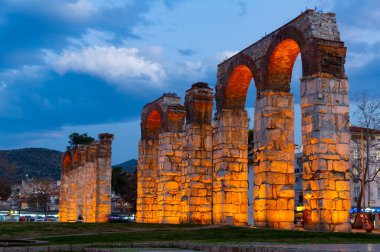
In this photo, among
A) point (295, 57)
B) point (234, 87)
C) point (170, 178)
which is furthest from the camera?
point (170, 178)

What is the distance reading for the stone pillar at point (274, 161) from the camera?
21.7m

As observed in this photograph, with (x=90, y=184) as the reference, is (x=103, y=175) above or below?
above

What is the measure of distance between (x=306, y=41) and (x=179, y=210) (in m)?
14.2

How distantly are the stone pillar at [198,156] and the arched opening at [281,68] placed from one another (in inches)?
259

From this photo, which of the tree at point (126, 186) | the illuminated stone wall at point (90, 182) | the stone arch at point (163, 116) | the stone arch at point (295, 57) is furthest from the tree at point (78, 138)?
the stone arch at point (295, 57)

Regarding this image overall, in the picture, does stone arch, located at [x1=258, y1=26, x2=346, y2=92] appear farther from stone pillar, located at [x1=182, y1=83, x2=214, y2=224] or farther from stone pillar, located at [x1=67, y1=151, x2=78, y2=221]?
stone pillar, located at [x1=67, y1=151, x2=78, y2=221]

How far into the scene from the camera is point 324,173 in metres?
19.3

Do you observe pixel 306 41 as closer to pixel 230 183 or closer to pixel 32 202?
pixel 230 183

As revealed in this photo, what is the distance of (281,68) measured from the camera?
22.9m

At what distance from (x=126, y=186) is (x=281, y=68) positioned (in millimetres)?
49140

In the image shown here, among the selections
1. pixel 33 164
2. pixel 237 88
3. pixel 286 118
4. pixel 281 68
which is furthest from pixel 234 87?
pixel 33 164

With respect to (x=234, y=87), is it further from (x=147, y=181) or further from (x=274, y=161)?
(x=147, y=181)

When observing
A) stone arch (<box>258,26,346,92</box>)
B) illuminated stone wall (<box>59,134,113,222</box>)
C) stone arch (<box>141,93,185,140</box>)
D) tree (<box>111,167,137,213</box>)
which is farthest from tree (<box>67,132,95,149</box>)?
stone arch (<box>258,26,346,92</box>)

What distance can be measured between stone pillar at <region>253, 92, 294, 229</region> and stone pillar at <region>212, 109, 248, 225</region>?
3311 mm
